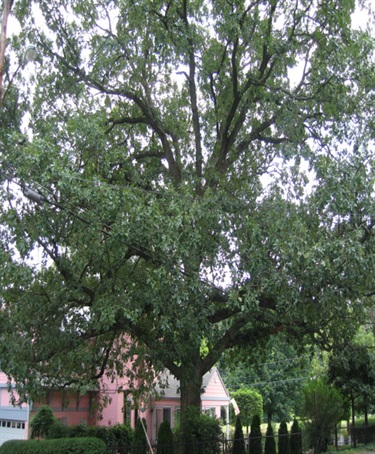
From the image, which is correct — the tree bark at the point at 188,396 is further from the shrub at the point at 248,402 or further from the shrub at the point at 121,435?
the shrub at the point at 248,402

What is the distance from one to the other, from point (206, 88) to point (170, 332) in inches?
286

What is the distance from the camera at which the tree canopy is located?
11.1 m

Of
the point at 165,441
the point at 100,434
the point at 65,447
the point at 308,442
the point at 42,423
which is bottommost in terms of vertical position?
the point at 308,442

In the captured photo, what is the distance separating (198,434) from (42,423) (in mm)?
5090

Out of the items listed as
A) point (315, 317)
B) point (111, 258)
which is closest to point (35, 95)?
point (111, 258)

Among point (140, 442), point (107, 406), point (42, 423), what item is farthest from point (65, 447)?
point (107, 406)

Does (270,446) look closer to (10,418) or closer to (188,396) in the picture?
(188,396)

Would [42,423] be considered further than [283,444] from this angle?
No

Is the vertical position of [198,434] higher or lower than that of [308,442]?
higher

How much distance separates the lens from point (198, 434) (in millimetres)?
17188

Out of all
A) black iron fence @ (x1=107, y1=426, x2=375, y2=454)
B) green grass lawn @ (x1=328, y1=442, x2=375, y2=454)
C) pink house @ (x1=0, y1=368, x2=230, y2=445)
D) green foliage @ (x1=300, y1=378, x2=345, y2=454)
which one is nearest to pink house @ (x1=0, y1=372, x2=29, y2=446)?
pink house @ (x1=0, y1=368, x2=230, y2=445)

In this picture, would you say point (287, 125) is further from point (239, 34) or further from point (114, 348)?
point (114, 348)

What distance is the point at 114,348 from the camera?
15258 millimetres

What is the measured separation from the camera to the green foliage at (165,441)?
51.9 feet
